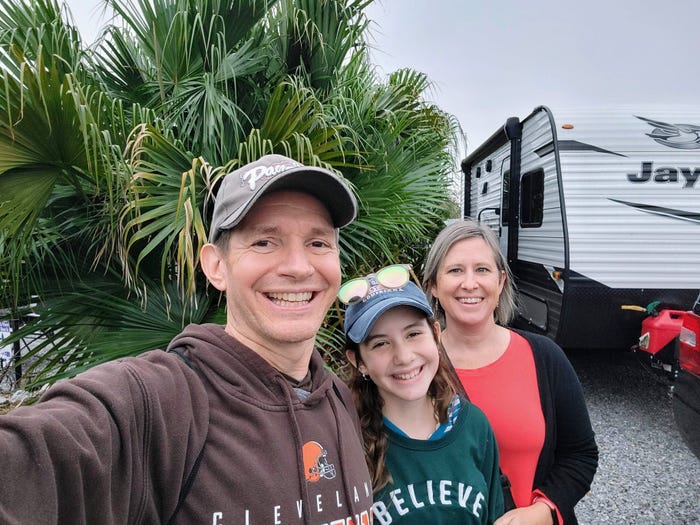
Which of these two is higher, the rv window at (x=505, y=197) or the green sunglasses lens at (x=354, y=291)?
the rv window at (x=505, y=197)

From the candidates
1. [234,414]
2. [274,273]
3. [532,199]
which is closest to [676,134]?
[532,199]

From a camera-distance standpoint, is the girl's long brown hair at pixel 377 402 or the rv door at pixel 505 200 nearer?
the girl's long brown hair at pixel 377 402

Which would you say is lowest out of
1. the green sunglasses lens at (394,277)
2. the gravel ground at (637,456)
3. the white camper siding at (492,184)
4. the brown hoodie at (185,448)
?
the gravel ground at (637,456)

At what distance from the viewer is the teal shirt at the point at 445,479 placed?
1.34 metres

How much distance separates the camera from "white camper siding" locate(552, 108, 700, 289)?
4.65 meters

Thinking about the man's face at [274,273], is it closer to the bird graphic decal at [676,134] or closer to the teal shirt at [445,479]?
the teal shirt at [445,479]

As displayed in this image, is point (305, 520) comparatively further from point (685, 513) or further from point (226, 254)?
point (685, 513)

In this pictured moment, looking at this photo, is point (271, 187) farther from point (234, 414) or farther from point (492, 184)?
point (492, 184)

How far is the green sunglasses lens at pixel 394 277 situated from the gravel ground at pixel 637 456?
258cm

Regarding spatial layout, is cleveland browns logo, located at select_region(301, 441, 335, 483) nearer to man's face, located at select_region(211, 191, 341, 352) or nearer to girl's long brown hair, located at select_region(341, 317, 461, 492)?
man's face, located at select_region(211, 191, 341, 352)

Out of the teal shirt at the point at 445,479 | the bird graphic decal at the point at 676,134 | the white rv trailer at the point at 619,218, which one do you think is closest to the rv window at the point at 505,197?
the white rv trailer at the point at 619,218

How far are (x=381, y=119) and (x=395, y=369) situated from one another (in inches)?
136

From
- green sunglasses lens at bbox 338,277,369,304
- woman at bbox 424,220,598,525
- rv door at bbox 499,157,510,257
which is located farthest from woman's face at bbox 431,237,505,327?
rv door at bbox 499,157,510,257

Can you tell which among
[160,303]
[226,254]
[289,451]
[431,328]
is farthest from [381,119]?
[289,451]
